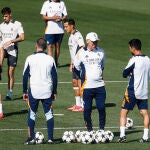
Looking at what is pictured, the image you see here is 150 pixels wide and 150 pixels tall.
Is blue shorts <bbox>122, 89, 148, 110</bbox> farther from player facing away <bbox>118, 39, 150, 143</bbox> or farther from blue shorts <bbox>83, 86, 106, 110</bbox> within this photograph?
blue shorts <bbox>83, 86, 106, 110</bbox>

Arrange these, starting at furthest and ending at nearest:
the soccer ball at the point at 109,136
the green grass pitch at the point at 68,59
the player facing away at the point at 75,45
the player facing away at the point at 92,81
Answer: the player facing away at the point at 75,45 < the green grass pitch at the point at 68,59 < the player facing away at the point at 92,81 < the soccer ball at the point at 109,136

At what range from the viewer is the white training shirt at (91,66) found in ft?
72.6

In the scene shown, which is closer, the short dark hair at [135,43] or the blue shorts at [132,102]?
the short dark hair at [135,43]

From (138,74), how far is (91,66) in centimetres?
137

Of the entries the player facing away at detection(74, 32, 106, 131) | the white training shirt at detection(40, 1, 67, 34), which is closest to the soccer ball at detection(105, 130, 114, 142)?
the player facing away at detection(74, 32, 106, 131)

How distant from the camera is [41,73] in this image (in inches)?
837

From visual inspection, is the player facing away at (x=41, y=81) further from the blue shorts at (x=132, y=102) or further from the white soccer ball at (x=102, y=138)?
the blue shorts at (x=132, y=102)

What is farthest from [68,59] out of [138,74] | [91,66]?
[138,74]

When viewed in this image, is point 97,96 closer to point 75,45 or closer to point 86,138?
point 86,138

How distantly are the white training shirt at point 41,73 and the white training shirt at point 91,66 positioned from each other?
1.21 meters

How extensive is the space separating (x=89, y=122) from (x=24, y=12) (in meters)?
23.0

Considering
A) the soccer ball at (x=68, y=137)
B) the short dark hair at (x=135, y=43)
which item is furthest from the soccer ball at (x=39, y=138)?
the short dark hair at (x=135, y=43)

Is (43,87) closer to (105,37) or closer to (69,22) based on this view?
(69,22)

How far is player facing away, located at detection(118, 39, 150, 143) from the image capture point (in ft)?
70.4
